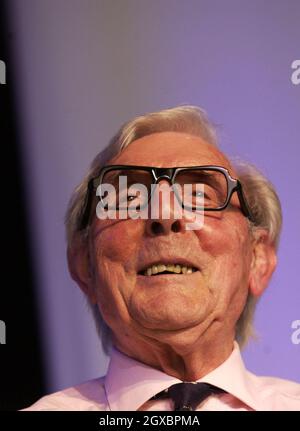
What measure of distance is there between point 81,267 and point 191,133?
392 mm

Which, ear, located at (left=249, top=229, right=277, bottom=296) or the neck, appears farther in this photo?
ear, located at (left=249, top=229, right=277, bottom=296)

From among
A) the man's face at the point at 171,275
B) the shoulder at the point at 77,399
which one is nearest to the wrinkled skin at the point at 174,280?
the man's face at the point at 171,275

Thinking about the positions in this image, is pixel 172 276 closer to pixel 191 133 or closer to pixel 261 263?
pixel 261 263

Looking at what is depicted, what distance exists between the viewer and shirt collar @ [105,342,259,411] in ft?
3.91

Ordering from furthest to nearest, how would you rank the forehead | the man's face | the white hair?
1. the white hair
2. the forehead
3. the man's face

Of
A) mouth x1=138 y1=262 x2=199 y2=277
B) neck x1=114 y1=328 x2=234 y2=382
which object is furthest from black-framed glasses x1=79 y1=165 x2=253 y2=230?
neck x1=114 y1=328 x2=234 y2=382

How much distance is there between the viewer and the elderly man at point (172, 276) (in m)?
1.16

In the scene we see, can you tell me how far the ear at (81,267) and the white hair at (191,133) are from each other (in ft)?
0.06

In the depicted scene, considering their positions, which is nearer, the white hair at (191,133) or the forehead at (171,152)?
the forehead at (171,152)

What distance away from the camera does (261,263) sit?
1.33 metres

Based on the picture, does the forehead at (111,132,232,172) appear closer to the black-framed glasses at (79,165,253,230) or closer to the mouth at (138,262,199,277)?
the black-framed glasses at (79,165,253,230)

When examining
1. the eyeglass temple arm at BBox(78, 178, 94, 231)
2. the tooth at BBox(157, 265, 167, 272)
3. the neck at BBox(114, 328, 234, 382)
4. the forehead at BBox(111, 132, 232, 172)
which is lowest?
the neck at BBox(114, 328, 234, 382)

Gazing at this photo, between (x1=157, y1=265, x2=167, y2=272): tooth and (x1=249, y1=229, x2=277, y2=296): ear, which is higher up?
(x1=157, y1=265, x2=167, y2=272): tooth

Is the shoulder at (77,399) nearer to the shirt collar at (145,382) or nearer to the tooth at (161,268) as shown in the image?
the shirt collar at (145,382)
